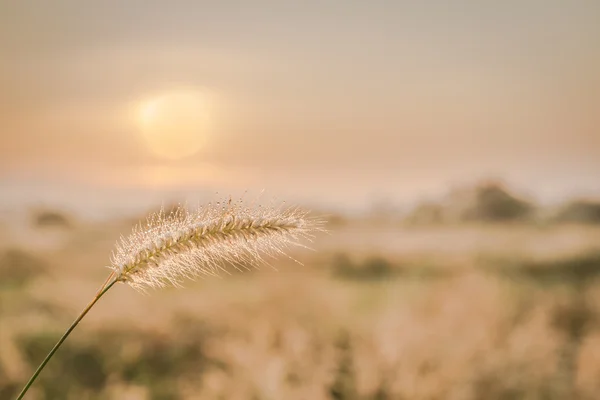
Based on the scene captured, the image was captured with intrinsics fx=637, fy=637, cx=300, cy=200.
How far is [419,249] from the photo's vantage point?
732 centimetres

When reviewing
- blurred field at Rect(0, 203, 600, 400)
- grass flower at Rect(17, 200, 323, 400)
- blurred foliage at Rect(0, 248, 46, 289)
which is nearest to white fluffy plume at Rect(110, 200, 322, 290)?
grass flower at Rect(17, 200, 323, 400)

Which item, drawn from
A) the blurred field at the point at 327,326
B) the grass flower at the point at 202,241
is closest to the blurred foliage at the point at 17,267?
the blurred field at the point at 327,326

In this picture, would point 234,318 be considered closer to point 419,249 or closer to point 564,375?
point 564,375

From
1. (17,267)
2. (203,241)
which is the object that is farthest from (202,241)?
(17,267)

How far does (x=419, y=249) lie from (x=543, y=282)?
1367 millimetres

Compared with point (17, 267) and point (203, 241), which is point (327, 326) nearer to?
point (17, 267)

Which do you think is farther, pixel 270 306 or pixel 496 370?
pixel 270 306

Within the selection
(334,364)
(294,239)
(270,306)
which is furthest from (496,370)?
(294,239)

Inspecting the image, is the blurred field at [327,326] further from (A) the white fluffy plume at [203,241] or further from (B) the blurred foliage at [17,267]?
(A) the white fluffy plume at [203,241]

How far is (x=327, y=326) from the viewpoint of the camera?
493 cm

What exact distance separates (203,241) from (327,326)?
402cm

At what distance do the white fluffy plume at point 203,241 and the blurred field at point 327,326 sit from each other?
6.21 ft

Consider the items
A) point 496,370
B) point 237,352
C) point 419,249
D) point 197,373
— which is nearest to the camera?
point 237,352

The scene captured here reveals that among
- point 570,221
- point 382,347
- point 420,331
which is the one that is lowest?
point 382,347
